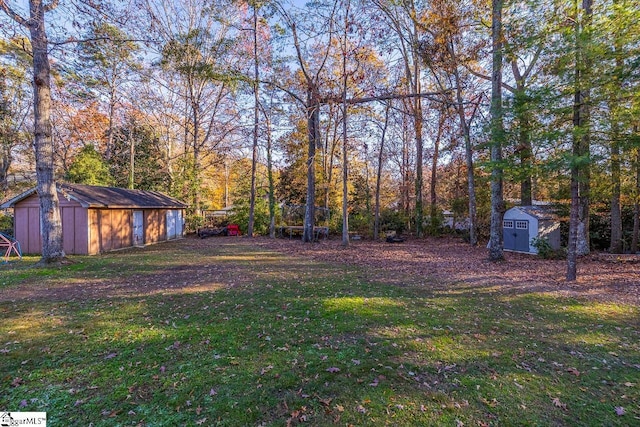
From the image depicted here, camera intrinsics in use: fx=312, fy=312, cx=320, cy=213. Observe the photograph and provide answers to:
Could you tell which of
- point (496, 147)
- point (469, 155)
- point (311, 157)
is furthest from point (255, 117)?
point (496, 147)

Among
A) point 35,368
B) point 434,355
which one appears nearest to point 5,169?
point 35,368

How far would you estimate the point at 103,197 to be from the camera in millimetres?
13750

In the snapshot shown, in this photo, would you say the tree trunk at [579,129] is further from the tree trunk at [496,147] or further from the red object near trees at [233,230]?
the red object near trees at [233,230]

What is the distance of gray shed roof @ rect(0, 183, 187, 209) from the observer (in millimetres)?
12470

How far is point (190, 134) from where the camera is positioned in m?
24.1

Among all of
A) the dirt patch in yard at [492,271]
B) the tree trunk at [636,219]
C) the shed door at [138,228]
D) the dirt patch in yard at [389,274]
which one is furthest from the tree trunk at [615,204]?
the shed door at [138,228]

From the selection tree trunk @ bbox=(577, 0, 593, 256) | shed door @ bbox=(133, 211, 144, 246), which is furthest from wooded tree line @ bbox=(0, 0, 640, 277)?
shed door @ bbox=(133, 211, 144, 246)

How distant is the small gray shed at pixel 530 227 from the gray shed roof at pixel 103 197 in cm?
1678

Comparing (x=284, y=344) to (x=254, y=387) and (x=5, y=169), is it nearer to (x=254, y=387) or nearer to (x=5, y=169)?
(x=254, y=387)

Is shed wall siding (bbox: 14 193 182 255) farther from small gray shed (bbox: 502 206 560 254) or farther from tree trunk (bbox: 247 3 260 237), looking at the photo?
small gray shed (bbox: 502 206 560 254)

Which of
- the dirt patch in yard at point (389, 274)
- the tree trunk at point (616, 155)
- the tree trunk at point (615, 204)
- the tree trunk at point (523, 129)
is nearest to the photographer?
the tree trunk at point (616, 155)

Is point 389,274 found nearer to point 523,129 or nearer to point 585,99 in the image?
point 523,129

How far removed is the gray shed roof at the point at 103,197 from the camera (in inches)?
491

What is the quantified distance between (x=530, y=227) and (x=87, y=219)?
57.5ft
